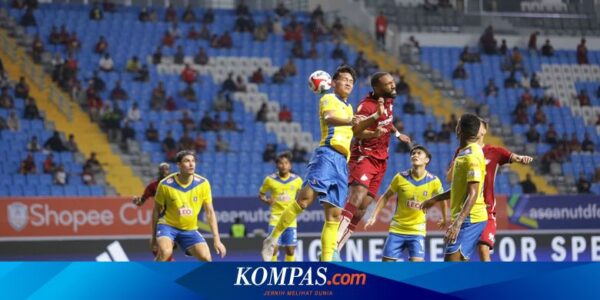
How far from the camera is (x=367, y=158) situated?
45.1ft

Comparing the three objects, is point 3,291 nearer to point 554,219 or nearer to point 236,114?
point 554,219

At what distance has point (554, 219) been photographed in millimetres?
28203

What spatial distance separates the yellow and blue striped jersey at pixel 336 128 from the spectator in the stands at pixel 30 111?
19.8 m

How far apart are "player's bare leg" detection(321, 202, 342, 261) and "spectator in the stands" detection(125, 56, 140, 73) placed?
22.4 meters

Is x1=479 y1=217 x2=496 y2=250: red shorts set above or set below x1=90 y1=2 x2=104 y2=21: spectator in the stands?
below

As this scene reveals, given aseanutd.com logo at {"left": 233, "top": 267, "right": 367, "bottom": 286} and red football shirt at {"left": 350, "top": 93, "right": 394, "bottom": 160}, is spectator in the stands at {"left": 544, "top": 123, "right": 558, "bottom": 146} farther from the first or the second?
aseanutd.com logo at {"left": 233, "top": 267, "right": 367, "bottom": 286}

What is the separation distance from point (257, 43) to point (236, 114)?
13.4 feet

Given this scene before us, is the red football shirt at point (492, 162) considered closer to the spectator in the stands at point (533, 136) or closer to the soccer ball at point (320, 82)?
the soccer ball at point (320, 82)

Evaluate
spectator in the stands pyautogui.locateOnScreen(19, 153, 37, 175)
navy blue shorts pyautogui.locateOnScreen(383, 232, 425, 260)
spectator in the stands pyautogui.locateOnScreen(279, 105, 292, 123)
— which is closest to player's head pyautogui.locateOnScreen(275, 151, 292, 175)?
navy blue shorts pyautogui.locateOnScreen(383, 232, 425, 260)

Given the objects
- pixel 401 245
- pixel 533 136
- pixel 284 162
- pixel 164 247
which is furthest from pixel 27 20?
pixel 401 245

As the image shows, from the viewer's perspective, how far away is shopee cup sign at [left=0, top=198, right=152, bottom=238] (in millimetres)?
25344

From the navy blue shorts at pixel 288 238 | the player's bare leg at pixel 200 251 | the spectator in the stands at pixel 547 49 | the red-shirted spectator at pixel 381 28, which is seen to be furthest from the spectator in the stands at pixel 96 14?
the player's bare leg at pixel 200 251

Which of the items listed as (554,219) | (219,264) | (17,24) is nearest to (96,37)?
(17,24)

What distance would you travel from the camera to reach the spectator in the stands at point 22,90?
31906 mm
